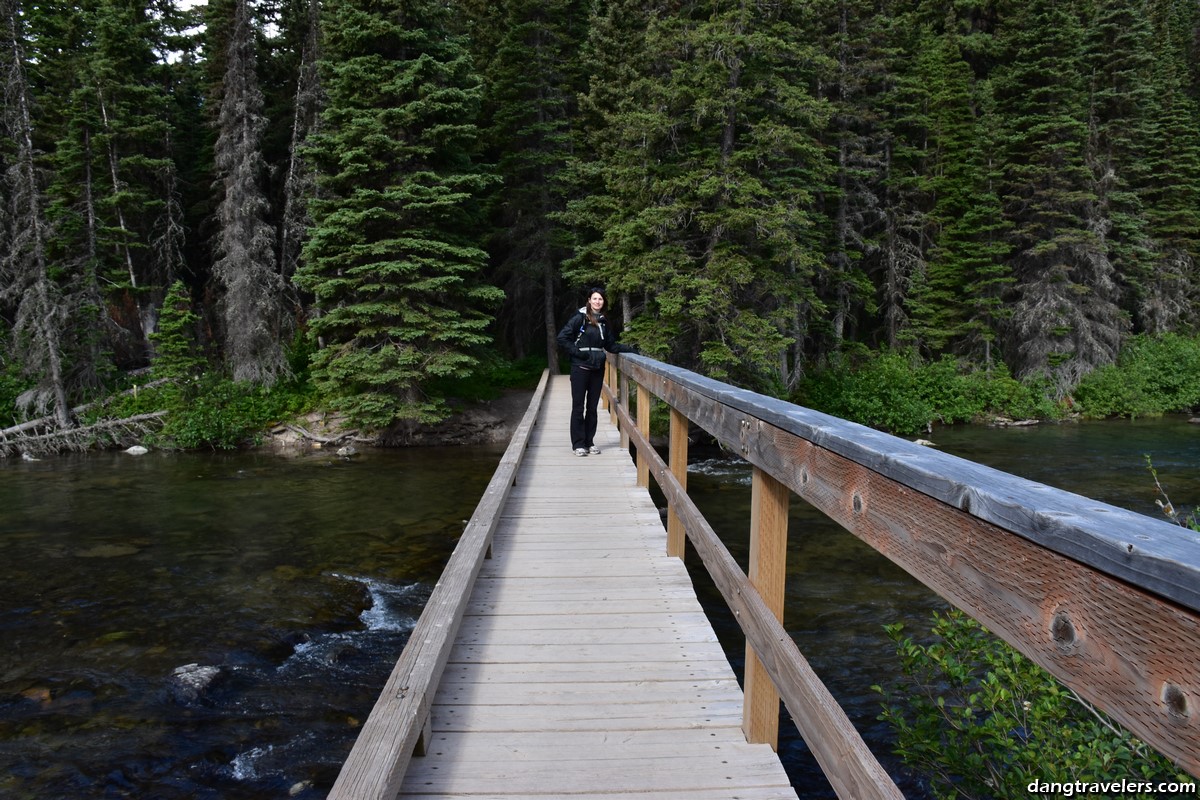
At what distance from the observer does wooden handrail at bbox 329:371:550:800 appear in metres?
2.17

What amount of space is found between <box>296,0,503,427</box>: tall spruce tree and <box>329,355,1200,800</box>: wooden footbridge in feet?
46.8

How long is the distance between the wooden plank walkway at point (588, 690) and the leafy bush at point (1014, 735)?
1.55 meters

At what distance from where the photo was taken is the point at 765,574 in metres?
2.72

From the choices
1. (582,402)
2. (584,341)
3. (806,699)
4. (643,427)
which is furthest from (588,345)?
(806,699)

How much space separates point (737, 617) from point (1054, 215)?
28.3m

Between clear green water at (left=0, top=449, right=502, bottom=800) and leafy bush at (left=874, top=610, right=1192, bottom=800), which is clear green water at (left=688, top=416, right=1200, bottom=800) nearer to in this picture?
leafy bush at (left=874, top=610, right=1192, bottom=800)

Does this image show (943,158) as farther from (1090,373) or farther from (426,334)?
(426,334)

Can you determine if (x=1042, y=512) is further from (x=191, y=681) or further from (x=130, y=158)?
(x=130, y=158)

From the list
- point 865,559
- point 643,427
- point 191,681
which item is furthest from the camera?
point 865,559

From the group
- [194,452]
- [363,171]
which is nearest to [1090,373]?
[363,171]

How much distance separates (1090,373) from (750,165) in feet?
52.7

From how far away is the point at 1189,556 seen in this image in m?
0.85

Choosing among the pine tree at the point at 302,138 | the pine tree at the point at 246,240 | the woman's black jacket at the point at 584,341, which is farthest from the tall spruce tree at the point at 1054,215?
the pine tree at the point at 246,240
